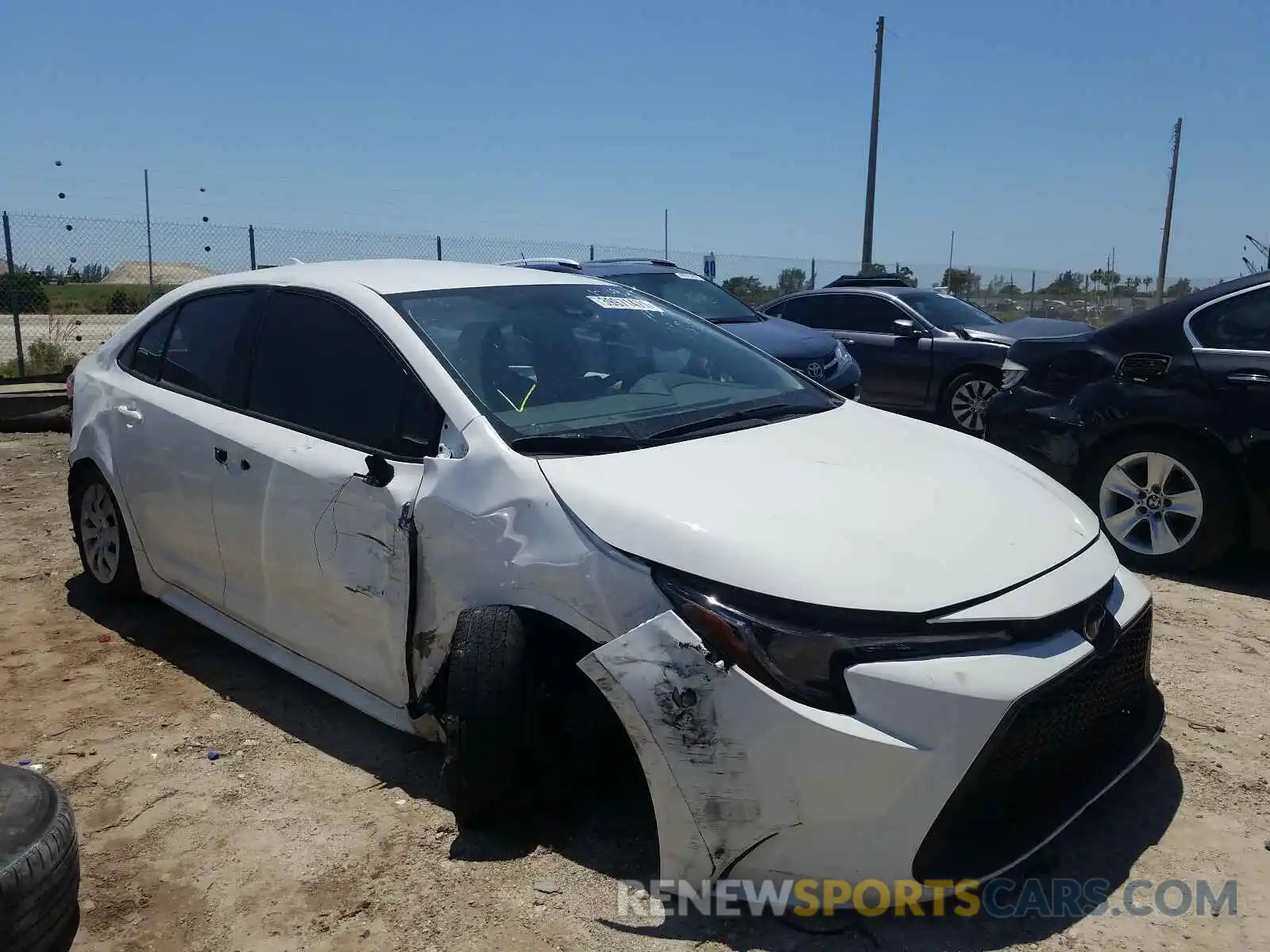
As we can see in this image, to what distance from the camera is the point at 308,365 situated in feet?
12.0

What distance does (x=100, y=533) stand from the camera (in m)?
4.75

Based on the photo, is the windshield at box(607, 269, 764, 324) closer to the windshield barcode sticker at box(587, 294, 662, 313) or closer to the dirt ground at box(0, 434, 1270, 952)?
the windshield barcode sticker at box(587, 294, 662, 313)

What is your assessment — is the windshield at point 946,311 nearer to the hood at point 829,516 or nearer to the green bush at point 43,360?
the hood at point 829,516

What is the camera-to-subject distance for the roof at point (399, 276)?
3695mm

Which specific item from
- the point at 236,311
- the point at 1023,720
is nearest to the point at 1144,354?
the point at 1023,720

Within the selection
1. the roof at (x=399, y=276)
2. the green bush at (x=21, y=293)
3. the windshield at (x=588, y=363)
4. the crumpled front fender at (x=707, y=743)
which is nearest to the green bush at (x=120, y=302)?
the green bush at (x=21, y=293)

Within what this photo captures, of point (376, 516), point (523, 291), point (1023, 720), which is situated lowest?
point (1023, 720)

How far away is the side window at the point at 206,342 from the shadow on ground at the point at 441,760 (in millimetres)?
1143

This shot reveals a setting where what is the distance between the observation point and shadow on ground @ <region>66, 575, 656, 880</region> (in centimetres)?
283

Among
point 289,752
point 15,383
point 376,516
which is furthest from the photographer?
point 15,383

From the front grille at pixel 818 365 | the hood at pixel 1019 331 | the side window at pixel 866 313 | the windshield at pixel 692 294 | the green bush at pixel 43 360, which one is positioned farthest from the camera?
the green bush at pixel 43 360

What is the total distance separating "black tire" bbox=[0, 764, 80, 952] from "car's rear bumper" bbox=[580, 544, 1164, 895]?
52.5 inches

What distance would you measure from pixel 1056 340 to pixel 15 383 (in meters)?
10.1

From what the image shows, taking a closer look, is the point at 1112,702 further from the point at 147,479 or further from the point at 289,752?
the point at 147,479
